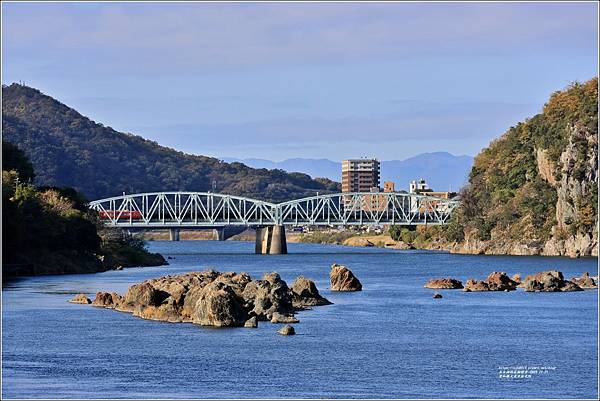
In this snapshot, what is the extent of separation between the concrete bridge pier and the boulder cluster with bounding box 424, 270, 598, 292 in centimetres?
9026

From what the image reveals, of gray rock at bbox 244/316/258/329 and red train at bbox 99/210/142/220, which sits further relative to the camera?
red train at bbox 99/210/142/220

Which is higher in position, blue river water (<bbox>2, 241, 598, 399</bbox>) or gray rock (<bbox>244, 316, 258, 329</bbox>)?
gray rock (<bbox>244, 316, 258, 329</bbox>)

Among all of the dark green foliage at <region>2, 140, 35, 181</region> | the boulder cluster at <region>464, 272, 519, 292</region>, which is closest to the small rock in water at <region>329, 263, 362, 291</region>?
the boulder cluster at <region>464, 272, 519, 292</region>

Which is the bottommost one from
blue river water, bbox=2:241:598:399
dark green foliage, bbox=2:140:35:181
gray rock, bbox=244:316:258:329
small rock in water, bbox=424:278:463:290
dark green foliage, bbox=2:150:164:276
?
blue river water, bbox=2:241:598:399

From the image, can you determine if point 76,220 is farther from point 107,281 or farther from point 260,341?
point 260,341

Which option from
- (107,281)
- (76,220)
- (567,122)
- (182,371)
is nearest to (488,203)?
(567,122)

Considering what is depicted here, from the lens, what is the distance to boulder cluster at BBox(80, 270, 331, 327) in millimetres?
59844

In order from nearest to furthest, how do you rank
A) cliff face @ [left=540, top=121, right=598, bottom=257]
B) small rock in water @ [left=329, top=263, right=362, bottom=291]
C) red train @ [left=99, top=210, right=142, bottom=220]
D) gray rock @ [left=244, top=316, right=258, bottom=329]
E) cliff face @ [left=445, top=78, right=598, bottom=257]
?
1. gray rock @ [left=244, top=316, right=258, bottom=329]
2. small rock in water @ [left=329, top=263, right=362, bottom=291]
3. cliff face @ [left=540, top=121, right=598, bottom=257]
4. cliff face @ [left=445, top=78, right=598, bottom=257]
5. red train @ [left=99, top=210, right=142, bottom=220]

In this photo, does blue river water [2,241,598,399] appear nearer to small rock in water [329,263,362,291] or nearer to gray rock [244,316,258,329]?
gray rock [244,316,258,329]

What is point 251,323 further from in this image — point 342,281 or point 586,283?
point 586,283

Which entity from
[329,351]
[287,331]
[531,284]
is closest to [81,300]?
[287,331]

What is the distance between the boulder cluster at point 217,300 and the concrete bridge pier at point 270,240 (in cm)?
10734

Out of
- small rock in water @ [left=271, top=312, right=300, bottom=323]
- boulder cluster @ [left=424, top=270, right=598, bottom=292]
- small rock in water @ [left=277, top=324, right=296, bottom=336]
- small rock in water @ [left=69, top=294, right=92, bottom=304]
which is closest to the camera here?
small rock in water @ [left=277, top=324, right=296, bottom=336]

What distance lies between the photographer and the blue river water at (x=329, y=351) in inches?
1651
